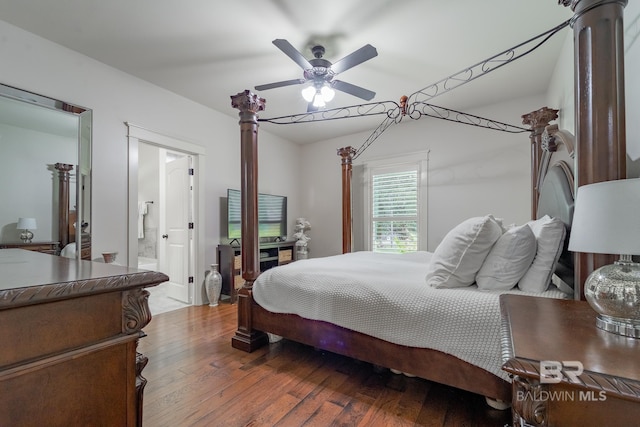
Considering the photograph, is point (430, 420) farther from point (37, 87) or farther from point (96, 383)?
point (37, 87)

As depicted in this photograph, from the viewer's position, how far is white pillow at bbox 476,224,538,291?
154cm

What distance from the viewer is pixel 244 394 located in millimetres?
1729

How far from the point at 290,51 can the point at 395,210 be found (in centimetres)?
305

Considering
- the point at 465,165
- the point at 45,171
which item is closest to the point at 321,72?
the point at 45,171

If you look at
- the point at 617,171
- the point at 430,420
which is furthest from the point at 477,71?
the point at 430,420

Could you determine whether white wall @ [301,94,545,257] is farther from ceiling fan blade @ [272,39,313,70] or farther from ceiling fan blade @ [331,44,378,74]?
ceiling fan blade @ [272,39,313,70]

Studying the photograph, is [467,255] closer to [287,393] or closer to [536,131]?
[287,393]

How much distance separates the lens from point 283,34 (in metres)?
2.34

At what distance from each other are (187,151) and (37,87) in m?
1.41

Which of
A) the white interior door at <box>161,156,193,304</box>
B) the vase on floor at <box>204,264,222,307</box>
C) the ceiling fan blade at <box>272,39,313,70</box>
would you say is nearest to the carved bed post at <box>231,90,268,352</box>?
the ceiling fan blade at <box>272,39,313,70</box>

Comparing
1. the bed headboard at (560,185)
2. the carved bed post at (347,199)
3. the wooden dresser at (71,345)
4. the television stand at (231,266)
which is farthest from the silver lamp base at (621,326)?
the television stand at (231,266)

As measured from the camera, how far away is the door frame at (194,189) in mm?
3002

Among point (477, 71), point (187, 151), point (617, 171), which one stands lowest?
point (617, 171)

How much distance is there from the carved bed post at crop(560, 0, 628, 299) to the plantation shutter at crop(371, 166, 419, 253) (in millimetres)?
3160
